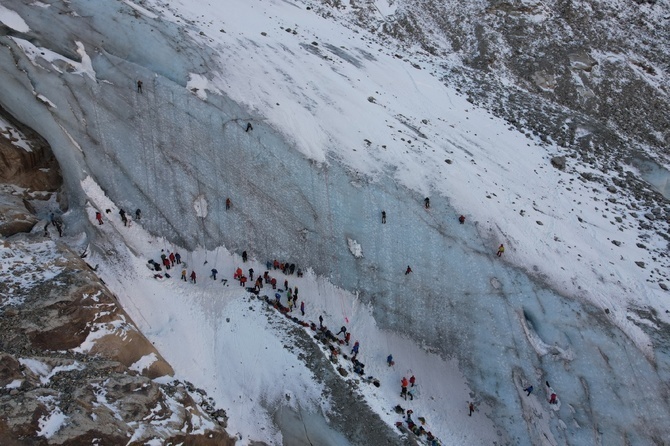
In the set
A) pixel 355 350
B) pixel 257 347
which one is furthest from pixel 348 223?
pixel 257 347

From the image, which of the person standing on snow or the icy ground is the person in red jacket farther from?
the icy ground

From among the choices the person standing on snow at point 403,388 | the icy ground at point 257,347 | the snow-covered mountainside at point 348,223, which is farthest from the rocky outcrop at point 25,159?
the person standing on snow at point 403,388

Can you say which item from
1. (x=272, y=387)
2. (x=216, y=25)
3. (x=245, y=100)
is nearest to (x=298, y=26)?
(x=216, y=25)

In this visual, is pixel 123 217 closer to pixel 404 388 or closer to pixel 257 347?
pixel 257 347

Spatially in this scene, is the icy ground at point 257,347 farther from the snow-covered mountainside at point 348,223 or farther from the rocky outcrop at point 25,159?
the rocky outcrop at point 25,159

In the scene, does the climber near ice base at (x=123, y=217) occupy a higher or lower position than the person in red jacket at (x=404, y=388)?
higher
